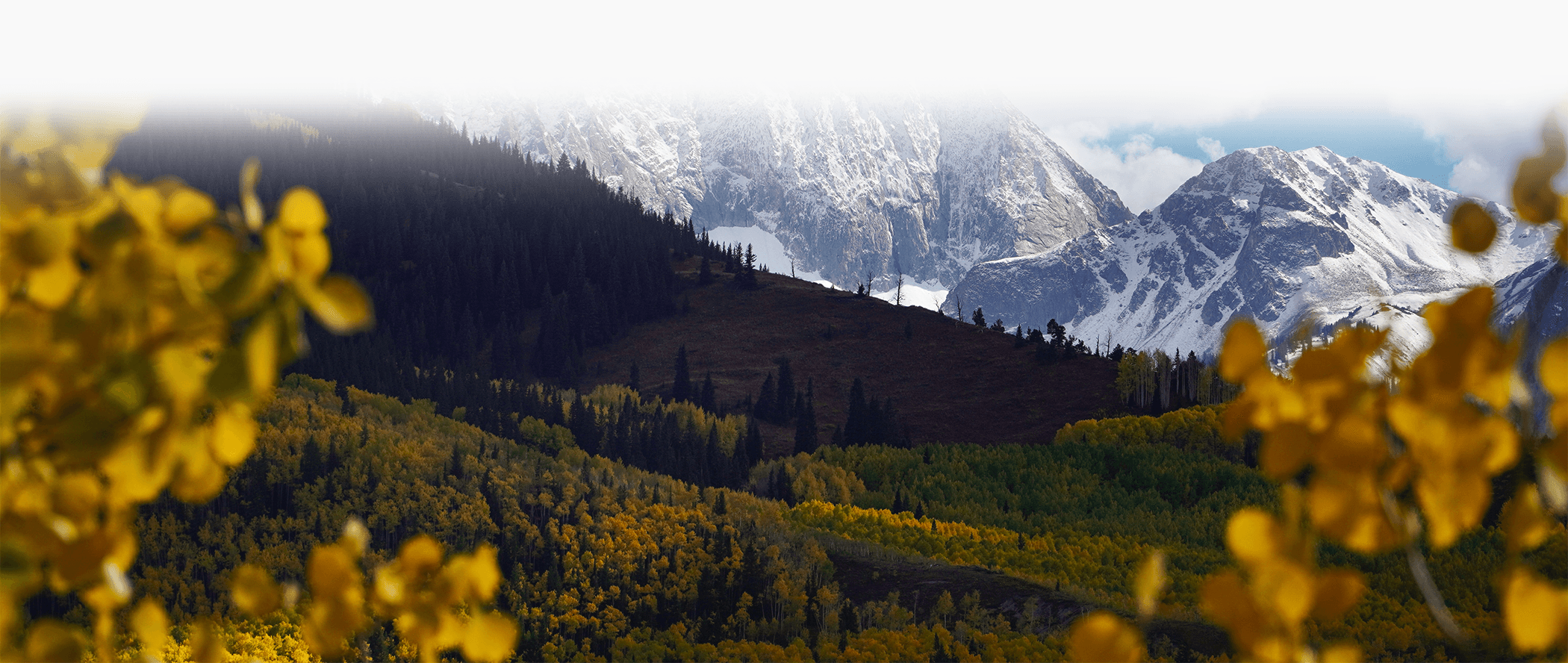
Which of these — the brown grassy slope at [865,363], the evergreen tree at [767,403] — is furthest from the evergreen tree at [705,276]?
the evergreen tree at [767,403]

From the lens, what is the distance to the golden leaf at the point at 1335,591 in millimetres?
710

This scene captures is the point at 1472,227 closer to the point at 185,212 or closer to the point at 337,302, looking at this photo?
the point at 337,302

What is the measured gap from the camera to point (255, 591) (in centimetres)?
100

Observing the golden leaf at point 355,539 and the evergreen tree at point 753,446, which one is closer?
the golden leaf at point 355,539

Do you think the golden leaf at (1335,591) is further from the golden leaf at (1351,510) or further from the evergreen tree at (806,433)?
the evergreen tree at (806,433)

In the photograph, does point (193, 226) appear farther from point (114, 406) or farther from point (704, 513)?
point (704, 513)

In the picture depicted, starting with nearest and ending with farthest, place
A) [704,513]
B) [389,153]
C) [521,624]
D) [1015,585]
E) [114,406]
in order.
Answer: [114,406] < [521,624] < [1015,585] < [704,513] < [389,153]

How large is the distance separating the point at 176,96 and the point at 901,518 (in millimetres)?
80190

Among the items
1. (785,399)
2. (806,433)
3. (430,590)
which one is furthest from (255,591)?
(785,399)

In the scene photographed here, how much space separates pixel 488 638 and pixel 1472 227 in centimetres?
99

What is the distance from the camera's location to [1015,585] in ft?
30.4

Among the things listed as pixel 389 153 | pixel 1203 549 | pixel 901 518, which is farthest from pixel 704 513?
pixel 389 153

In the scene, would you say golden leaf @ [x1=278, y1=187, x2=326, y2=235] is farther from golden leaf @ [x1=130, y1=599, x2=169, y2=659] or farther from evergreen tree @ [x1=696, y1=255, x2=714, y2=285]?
evergreen tree @ [x1=696, y1=255, x2=714, y2=285]

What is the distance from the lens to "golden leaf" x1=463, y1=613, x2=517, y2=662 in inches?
32.6
